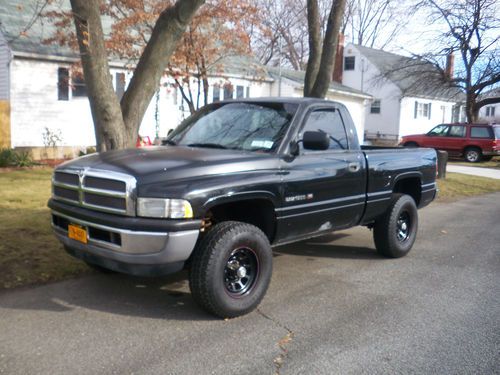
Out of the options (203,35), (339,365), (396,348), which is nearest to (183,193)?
(339,365)

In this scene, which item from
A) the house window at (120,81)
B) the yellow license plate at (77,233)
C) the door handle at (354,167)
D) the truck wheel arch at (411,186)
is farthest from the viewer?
the house window at (120,81)

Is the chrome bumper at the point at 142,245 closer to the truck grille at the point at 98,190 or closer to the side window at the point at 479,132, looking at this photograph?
the truck grille at the point at 98,190

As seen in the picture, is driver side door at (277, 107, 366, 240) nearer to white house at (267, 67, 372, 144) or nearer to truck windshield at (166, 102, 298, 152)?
truck windshield at (166, 102, 298, 152)

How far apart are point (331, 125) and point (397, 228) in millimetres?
1809

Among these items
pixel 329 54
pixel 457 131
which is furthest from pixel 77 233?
pixel 457 131

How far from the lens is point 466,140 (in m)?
23.8

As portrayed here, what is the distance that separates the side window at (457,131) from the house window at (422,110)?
538 inches

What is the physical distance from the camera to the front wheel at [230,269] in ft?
13.8

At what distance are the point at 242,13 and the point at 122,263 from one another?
483 inches

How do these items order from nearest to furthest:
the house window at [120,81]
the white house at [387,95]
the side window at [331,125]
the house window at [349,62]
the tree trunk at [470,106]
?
the side window at [331,125], the house window at [120,81], the tree trunk at [470,106], the white house at [387,95], the house window at [349,62]

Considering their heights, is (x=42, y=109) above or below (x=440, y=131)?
above

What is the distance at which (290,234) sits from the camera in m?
5.14

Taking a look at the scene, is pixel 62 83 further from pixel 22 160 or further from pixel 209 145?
pixel 209 145

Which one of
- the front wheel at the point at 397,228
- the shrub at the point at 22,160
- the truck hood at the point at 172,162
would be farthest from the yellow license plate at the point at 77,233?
the shrub at the point at 22,160
